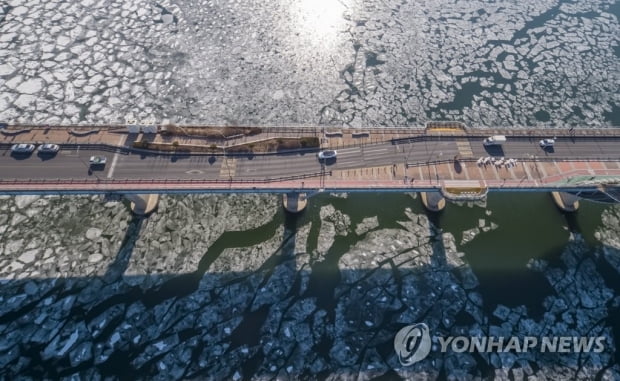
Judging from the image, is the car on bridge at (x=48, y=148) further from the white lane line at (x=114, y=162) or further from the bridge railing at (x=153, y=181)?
the white lane line at (x=114, y=162)

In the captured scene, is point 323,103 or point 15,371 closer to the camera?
point 15,371

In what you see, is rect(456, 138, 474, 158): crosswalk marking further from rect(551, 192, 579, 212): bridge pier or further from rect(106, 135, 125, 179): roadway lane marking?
rect(106, 135, 125, 179): roadway lane marking

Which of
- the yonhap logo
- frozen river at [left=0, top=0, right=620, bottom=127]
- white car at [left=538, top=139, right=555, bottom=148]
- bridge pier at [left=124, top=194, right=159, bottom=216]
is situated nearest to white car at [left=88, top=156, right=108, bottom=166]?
bridge pier at [left=124, top=194, right=159, bottom=216]

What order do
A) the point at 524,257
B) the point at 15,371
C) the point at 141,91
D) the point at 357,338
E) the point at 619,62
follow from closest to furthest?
the point at 15,371 < the point at 357,338 < the point at 524,257 < the point at 141,91 < the point at 619,62

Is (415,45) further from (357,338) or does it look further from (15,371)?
(15,371)

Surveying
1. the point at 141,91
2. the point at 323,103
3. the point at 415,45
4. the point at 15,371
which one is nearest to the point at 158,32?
the point at 141,91
